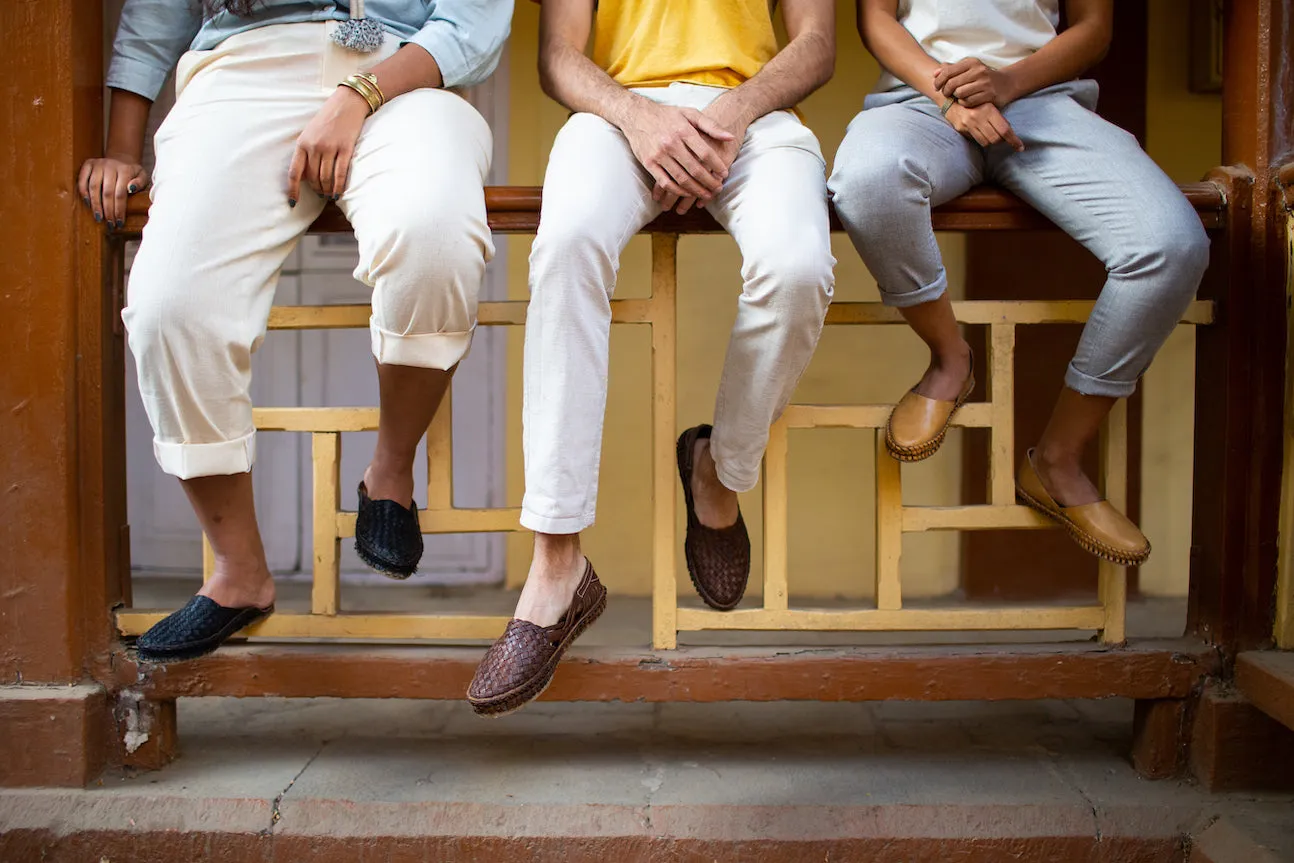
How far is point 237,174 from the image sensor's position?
70.2 inches

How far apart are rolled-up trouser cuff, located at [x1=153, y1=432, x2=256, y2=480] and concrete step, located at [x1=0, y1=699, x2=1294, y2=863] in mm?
653

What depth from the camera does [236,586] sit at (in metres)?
1.93

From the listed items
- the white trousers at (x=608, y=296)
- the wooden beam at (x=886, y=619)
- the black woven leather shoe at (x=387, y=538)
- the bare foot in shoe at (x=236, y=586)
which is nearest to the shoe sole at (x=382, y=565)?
the black woven leather shoe at (x=387, y=538)

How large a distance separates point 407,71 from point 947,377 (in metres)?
1.21

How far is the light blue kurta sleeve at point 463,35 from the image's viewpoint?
1.94 m

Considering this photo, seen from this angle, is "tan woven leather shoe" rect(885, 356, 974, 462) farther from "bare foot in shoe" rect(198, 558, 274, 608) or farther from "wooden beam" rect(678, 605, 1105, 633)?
"bare foot in shoe" rect(198, 558, 274, 608)

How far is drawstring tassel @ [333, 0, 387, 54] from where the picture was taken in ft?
6.35

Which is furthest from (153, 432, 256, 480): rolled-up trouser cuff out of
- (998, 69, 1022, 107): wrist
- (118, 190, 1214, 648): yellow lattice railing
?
(998, 69, 1022, 107): wrist

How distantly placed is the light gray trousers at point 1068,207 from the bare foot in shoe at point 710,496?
0.48 m

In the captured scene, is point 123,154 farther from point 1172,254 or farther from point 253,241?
point 1172,254

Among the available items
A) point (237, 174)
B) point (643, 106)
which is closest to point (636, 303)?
point (643, 106)

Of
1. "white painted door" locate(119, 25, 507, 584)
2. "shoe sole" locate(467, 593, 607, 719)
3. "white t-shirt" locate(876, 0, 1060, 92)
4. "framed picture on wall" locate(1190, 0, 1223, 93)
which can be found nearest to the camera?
"shoe sole" locate(467, 593, 607, 719)

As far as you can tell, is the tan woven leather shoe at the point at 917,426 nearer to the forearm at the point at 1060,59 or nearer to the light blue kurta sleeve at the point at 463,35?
the forearm at the point at 1060,59

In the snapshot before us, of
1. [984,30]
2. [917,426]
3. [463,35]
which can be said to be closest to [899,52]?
[984,30]
